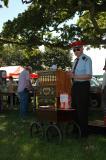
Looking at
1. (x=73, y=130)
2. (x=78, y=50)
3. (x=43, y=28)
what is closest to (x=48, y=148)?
(x=73, y=130)

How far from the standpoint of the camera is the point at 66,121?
10758 millimetres

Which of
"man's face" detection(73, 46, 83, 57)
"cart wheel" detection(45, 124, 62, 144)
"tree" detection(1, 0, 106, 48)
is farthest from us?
"tree" detection(1, 0, 106, 48)

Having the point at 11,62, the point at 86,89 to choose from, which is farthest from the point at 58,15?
the point at 11,62

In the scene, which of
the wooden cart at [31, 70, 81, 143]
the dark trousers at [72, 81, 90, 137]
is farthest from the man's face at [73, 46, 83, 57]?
the dark trousers at [72, 81, 90, 137]

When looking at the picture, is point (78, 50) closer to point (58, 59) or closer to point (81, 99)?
point (81, 99)

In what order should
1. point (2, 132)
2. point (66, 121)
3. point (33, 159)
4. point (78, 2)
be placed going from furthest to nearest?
point (78, 2)
point (2, 132)
point (66, 121)
point (33, 159)

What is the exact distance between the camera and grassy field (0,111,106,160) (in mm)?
9102

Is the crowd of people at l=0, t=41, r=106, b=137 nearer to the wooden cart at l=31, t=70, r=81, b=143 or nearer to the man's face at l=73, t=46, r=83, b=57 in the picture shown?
the man's face at l=73, t=46, r=83, b=57

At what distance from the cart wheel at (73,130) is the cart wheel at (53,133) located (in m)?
0.41

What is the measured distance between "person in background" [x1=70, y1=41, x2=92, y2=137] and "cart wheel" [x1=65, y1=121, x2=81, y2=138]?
0.36 feet

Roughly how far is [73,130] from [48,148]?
1.42 meters

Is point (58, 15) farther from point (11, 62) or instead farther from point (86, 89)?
point (11, 62)

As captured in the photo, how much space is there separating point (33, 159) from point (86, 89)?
240cm

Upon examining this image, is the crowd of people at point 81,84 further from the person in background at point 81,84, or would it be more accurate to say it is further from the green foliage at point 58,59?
the green foliage at point 58,59
